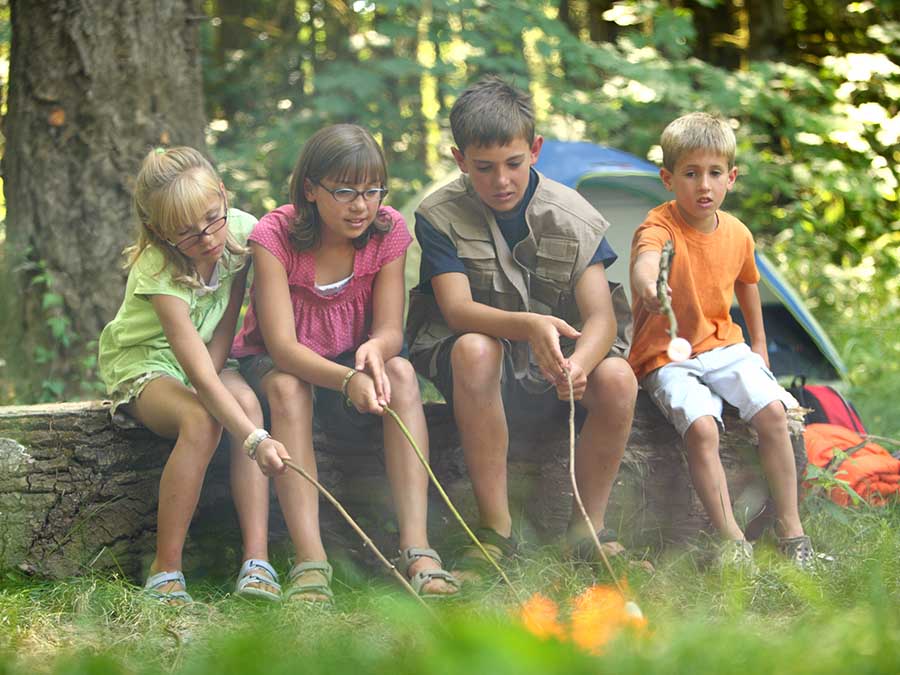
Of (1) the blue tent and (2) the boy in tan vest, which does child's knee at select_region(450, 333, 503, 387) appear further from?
(1) the blue tent

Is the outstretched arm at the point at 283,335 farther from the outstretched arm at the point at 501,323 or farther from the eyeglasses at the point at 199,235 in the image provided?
the outstretched arm at the point at 501,323

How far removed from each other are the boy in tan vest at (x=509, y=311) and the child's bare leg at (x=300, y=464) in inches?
14.7

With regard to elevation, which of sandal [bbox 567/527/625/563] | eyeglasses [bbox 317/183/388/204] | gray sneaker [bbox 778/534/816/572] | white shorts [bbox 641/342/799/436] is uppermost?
eyeglasses [bbox 317/183/388/204]

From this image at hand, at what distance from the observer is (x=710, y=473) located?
2775 millimetres

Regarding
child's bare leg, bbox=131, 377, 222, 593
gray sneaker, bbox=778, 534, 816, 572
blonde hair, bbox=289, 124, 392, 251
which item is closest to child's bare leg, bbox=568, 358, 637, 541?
gray sneaker, bbox=778, 534, 816, 572

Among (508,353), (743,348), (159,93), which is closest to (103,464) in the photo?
(508,353)

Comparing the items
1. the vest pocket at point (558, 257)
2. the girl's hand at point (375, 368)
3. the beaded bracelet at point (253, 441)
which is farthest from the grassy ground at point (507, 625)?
the vest pocket at point (558, 257)

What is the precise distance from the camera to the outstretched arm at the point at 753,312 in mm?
3113

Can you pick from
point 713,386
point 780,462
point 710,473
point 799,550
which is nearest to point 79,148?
point 713,386

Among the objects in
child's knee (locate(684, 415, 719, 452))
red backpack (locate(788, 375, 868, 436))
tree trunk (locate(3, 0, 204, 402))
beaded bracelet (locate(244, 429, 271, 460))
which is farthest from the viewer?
tree trunk (locate(3, 0, 204, 402))

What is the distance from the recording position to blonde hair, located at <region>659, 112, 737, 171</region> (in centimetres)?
292

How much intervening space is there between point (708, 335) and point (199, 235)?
139 cm

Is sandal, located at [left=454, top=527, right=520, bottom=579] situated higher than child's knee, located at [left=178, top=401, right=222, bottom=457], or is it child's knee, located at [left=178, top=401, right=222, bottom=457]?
child's knee, located at [left=178, top=401, right=222, bottom=457]

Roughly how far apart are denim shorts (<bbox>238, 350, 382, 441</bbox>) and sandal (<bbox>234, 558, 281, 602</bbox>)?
1.34 ft
